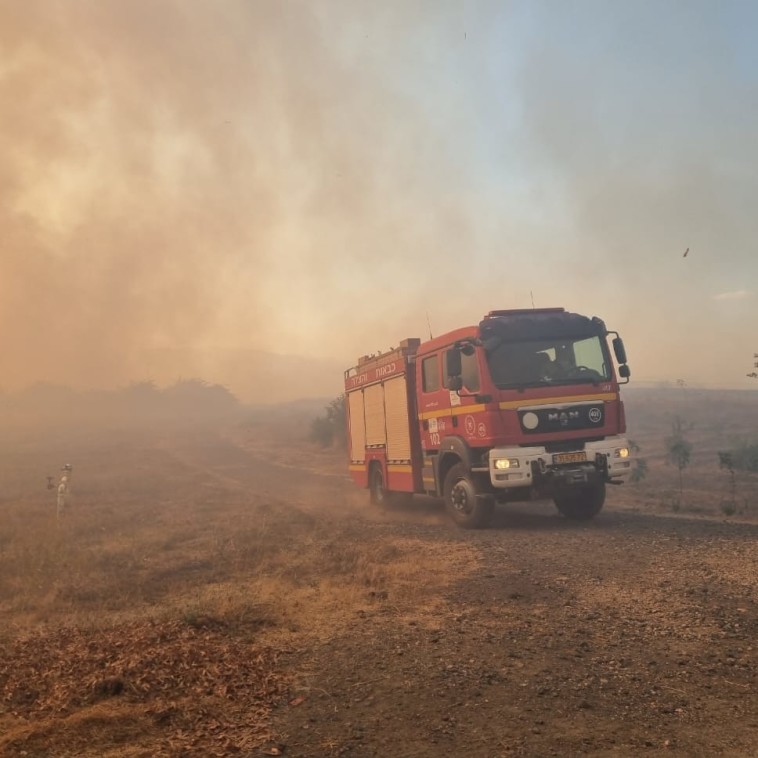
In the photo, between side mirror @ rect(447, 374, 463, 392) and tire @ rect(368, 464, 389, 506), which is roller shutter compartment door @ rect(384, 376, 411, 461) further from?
side mirror @ rect(447, 374, 463, 392)

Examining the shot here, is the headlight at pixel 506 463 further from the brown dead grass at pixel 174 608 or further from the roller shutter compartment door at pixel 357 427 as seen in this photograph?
the roller shutter compartment door at pixel 357 427

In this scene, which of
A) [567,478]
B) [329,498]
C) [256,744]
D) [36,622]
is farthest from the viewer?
[329,498]

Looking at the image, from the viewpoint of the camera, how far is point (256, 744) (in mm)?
3555

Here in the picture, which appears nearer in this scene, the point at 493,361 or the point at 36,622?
the point at 36,622

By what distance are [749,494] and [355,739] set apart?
14310mm

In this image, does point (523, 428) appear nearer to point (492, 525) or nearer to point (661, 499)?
point (492, 525)

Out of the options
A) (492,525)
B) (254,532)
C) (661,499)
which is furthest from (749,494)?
(254,532)

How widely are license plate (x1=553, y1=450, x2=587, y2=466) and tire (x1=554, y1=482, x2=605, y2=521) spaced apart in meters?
1.02

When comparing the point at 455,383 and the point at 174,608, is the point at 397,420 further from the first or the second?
A: the point at 174,608

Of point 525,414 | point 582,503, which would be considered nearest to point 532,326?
point 525,414

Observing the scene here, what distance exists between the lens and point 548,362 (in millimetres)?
10125

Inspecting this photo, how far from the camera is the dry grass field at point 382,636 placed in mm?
3664

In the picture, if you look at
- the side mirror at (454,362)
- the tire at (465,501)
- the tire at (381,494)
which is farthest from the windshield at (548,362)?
the tire at (381,494)

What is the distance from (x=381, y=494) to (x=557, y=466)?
5512mm
